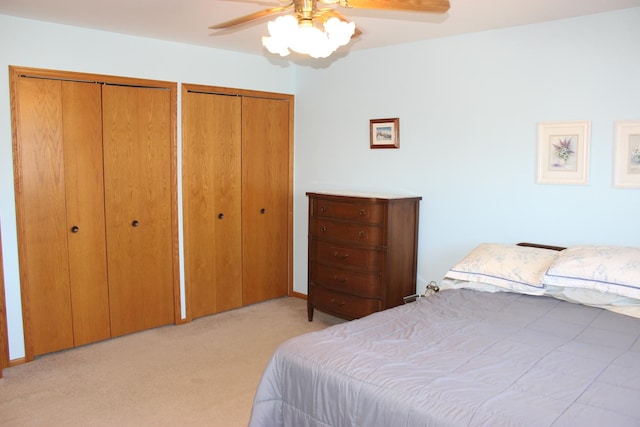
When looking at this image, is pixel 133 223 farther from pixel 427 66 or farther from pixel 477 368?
pixel 477 368

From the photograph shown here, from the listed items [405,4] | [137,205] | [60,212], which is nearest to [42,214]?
[60,212]

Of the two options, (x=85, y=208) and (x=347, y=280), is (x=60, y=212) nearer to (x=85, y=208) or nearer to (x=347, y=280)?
(x=85, y=208)

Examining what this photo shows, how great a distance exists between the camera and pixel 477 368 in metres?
1.98

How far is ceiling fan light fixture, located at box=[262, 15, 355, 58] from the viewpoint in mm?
1998

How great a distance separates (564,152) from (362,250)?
157 centimetres

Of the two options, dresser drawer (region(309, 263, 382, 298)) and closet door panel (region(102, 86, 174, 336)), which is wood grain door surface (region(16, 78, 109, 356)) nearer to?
closet door panel (region(102, 86, 174, 336))

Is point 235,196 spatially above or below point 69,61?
below

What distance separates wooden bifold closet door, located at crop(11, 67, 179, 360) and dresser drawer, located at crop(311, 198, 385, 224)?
1.24 m

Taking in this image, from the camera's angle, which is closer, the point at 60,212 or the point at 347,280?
the point at 60,212

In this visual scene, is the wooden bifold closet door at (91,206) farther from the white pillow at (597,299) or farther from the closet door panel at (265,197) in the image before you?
the white pillow at (597,299)

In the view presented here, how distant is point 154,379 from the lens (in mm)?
3348

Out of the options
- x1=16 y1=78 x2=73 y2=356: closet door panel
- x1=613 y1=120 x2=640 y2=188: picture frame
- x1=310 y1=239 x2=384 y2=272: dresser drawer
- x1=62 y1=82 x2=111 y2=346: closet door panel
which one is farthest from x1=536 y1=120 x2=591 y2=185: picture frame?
x1=16 y1=78 x2=73 y2=356: closet door panel

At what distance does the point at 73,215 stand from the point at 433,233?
2.76 m

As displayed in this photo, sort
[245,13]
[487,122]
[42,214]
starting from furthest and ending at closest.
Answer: [487,122] < [42,214] < [245,13]
